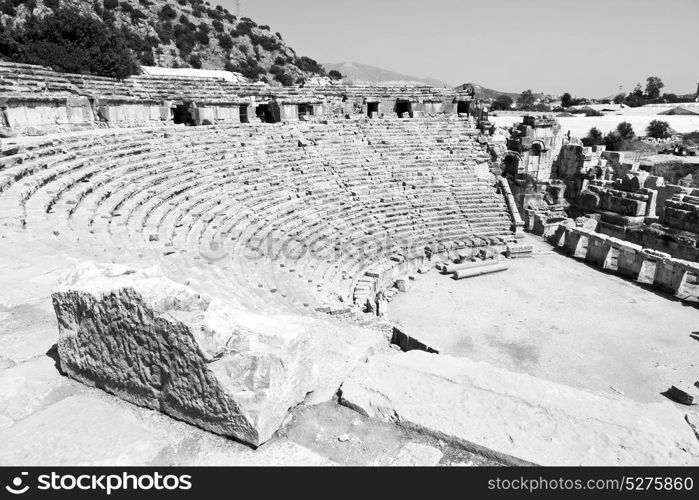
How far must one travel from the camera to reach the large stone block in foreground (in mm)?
2963

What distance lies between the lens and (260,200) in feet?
45.8

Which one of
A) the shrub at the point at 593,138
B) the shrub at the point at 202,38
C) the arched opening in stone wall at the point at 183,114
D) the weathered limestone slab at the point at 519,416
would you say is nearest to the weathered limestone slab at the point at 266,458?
the weathered limestone slab at the point at 519,416

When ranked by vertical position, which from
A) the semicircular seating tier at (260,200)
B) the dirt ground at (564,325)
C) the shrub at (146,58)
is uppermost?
the shrub at (146,58)

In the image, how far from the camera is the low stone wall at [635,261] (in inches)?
528

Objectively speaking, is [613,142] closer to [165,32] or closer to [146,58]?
[146,58]

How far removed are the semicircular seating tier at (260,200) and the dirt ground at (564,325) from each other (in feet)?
→ 7.11

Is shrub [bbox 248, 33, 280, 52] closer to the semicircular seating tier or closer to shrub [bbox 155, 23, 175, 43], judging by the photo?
shrub [bbox 155, 23, 175, 43]

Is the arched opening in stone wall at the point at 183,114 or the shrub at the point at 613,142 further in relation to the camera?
the shrub at the point at 613,142

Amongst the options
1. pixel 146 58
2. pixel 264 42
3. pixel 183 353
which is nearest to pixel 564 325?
pixel 183 353

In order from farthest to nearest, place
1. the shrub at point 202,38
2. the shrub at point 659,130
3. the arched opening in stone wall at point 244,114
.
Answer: the shrub at point 659,130 → the shrub at point 202,38 → the arched opening in stone wall at point 244,114

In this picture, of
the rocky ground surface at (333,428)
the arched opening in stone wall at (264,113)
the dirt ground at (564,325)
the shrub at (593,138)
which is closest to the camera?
the rocky ground surface at (333,428)

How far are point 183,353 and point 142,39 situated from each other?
42.0 meters

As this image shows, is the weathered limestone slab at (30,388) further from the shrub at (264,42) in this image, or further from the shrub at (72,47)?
the shrub at (264,42)
